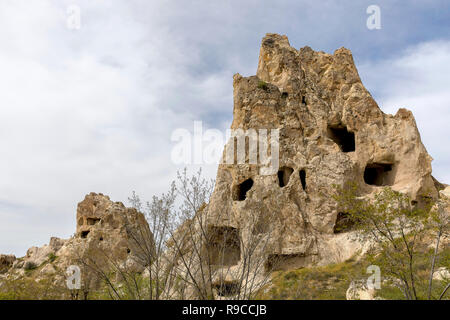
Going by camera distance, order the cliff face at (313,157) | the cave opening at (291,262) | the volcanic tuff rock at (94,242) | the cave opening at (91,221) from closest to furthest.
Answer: the cave opening at (291,262), the cliff face at (313,157), the volcanic tuff rock at (94,242), the cave opening at (91,221)

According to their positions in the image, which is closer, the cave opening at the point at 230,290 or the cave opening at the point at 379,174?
the cave opening at the point at 230,290

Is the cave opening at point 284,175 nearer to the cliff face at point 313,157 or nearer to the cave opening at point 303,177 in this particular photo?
the cliff face at point 313,157

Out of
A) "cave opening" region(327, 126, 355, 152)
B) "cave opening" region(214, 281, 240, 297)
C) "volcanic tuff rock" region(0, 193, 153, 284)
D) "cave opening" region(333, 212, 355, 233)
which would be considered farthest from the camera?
"cave opening" region(327, 126, 355, 152)

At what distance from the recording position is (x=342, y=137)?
88.9 feet

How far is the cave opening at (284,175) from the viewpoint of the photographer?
79.8ft

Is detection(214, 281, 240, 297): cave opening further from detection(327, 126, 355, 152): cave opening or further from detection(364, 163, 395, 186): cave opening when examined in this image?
detection(327, 126, 355, 152): cave opening

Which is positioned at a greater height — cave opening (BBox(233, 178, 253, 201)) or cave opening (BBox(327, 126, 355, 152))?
cave opening (BBox(327, 126, 355, 152))

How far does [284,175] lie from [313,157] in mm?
2370

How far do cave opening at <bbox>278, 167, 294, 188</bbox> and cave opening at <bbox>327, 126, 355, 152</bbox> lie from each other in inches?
186

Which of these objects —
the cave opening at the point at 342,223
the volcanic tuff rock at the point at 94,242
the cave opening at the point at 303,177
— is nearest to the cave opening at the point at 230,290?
the volcanic tuff rock at the point at 94,242

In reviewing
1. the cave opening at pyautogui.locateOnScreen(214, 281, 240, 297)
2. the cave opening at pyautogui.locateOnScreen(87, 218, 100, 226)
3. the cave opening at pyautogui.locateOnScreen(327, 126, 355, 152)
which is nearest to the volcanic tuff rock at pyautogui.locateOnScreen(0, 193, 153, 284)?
the cave opening at pyautogui.locateOnScreen(87, 218, 100, 226)

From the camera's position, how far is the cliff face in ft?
70.2

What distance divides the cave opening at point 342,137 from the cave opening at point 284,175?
4.71m

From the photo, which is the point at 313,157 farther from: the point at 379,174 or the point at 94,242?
the point at 94,242
